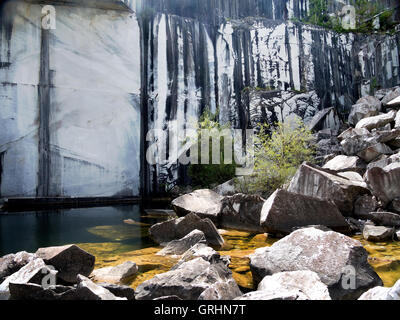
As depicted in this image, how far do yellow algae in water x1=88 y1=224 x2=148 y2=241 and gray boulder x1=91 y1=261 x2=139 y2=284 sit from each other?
2.03 m

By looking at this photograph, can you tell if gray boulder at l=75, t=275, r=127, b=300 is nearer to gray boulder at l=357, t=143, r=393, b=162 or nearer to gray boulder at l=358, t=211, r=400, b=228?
gray boulder at l=358, t=211, r=400, b=228

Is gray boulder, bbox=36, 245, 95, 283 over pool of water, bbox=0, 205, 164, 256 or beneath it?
over

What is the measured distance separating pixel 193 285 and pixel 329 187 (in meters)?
3.91

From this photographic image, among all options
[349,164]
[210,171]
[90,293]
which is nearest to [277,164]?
[349,164]

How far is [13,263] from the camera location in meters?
2.97

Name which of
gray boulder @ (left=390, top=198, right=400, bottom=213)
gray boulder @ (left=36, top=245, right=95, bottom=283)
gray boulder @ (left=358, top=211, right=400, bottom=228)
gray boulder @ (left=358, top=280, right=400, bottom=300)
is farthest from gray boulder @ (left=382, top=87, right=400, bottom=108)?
gray boulder @ (left=36, top=245, right=95, bottom=283)

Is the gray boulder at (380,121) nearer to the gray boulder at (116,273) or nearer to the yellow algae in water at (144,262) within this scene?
the yellow algae in water at (144,262)

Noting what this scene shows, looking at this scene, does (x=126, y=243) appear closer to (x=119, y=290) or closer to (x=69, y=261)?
(x=69, y=261)

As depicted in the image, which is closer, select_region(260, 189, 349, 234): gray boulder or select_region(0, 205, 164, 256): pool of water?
select_region(260, 189, 349, 234): gray boulder

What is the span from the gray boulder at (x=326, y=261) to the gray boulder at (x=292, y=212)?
1.57m

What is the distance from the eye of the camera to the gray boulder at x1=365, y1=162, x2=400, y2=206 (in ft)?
16.9

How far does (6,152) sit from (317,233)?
11723mm

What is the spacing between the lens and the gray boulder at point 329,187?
18.0ft
